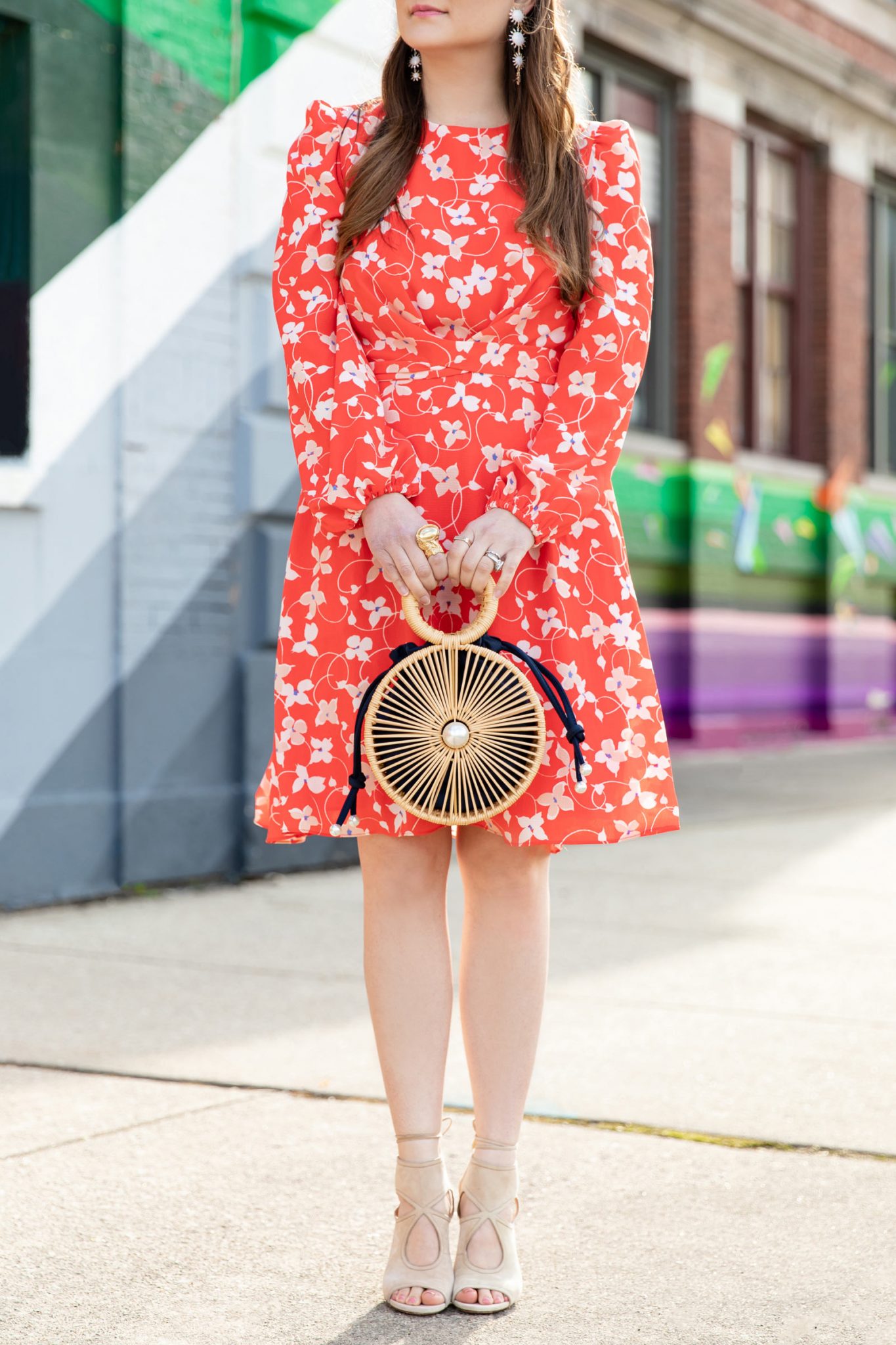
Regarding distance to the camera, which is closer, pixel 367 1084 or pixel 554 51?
pixel 554 51

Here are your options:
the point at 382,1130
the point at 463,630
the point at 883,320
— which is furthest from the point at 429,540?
the point at 883,320

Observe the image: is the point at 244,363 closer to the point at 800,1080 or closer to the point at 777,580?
the point at 800,1080

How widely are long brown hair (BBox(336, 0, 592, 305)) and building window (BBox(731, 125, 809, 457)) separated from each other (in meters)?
9.88

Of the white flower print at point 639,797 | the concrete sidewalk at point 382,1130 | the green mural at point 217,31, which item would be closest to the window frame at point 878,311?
the green mural at point 217,31

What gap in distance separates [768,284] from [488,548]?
11.3 meters

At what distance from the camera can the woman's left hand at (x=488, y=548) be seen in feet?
7.83

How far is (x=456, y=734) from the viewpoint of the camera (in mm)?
2375

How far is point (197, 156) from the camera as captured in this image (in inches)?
234

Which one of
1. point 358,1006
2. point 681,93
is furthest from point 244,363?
point 681,93

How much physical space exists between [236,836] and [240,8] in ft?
9.77

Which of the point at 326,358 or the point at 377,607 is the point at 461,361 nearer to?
the point at 326,358

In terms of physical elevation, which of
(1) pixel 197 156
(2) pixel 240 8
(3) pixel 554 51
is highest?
(2) pixel 240 8

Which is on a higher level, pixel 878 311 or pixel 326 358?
pixel 878 311

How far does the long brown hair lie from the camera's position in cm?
251
